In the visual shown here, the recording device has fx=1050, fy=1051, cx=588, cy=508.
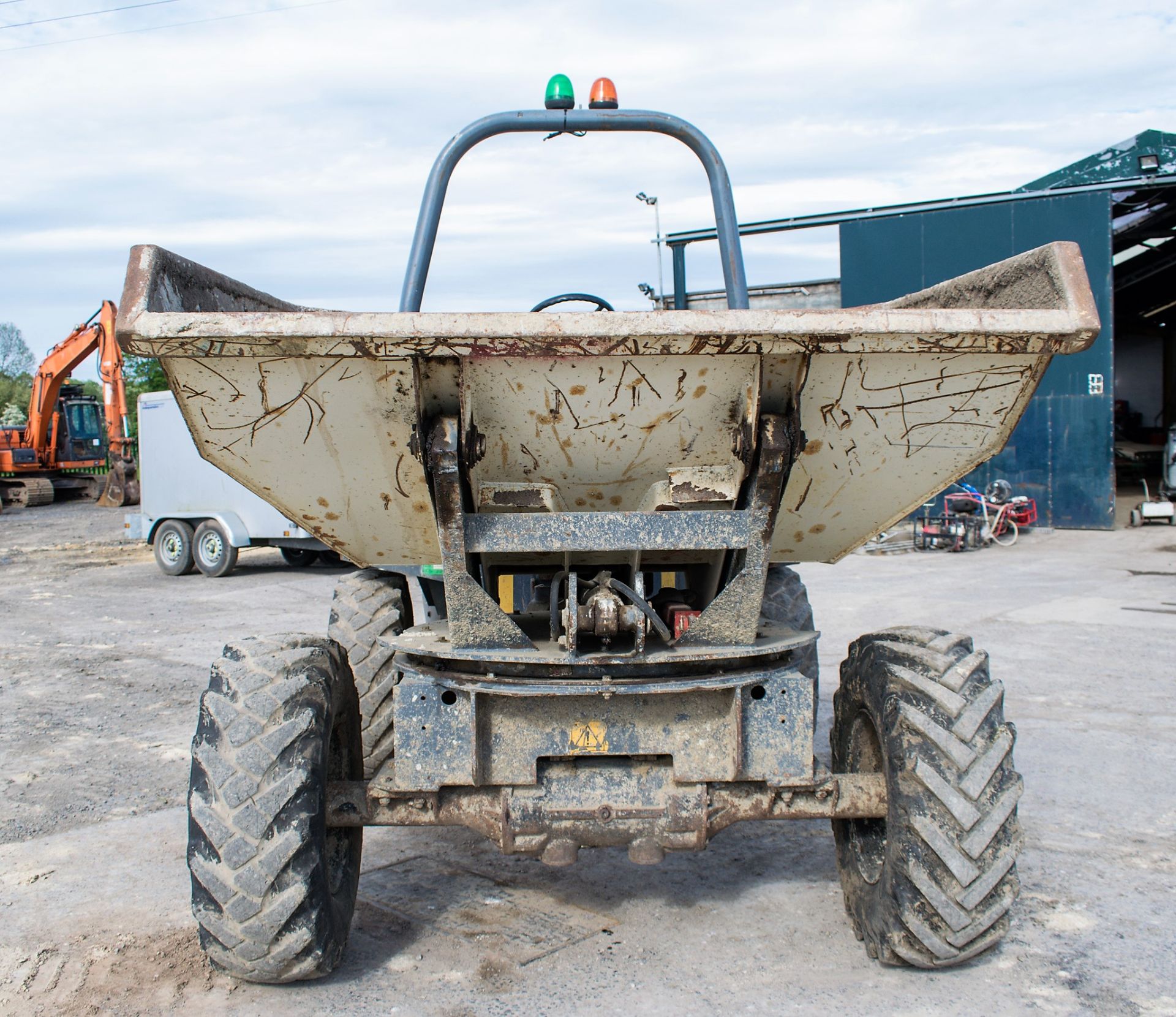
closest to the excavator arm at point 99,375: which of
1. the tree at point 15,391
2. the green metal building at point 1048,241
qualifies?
the green metal building at point 1048,241

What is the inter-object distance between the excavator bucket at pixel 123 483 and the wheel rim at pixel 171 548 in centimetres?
1183

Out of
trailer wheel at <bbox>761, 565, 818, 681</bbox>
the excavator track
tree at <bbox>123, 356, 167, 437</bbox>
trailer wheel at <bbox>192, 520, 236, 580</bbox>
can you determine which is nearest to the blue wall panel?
trailer wheel at <bbox>192, 520, 236, 580</bbox>

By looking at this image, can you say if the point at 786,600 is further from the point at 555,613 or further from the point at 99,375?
the point at 99,375

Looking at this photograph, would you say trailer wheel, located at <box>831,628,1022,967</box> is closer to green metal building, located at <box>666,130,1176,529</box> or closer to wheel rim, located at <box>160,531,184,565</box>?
green metal building, located at <box>666,130,1176,529</box>

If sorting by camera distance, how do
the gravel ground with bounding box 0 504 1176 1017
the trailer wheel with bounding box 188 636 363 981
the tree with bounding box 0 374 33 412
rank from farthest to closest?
the tree with bounding box 0 374 33 412
the gravel ground with bounding box 0 504 1176 1017
the trailer wheel with bounding box 188 636 363 981

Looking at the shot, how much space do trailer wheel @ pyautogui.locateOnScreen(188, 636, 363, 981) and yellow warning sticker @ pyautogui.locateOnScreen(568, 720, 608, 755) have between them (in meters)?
0.68

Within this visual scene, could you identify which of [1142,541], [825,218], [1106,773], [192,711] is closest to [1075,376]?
[1142,541]

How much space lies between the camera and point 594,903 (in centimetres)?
348

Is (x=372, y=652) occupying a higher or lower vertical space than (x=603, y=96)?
lower

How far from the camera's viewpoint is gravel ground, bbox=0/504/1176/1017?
287 cm

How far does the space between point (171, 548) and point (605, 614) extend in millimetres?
12032

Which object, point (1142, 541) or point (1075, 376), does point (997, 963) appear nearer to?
point (1142, 541)

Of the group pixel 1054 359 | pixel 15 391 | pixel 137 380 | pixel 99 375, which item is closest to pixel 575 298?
pixel 1054 359

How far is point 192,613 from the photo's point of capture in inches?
397
